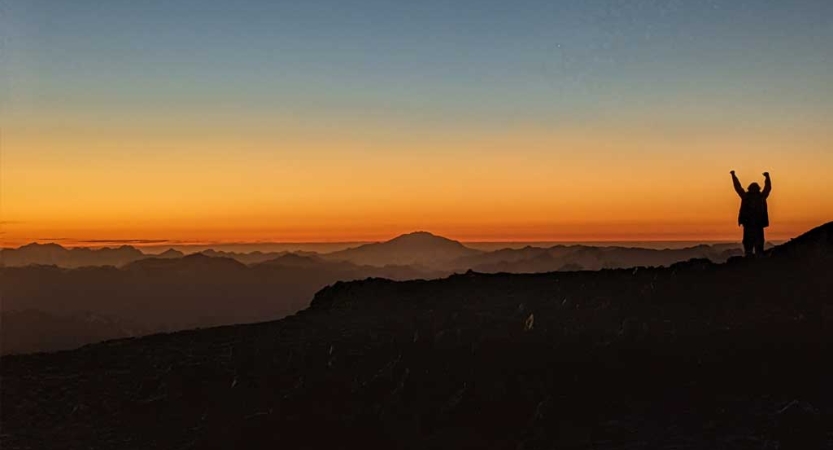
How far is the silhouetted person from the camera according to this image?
26547mm

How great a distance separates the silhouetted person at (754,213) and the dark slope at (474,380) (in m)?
4.18

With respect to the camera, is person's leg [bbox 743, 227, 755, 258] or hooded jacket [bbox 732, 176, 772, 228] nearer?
hooded jacket [bbox 732, 176, 772, 228]

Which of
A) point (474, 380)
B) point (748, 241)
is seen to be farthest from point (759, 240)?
point (474, 380)

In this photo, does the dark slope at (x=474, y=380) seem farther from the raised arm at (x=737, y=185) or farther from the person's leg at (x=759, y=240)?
the raised arm at (x=737, y=185)

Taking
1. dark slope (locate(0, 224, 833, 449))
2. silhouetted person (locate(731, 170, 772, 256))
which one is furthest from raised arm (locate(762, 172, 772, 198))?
dark slope (locate(0, 224, 833, 449))

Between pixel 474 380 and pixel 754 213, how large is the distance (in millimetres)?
15357

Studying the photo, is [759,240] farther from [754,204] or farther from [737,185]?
[737,185]

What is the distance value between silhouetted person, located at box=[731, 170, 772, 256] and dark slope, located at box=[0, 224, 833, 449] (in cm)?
418

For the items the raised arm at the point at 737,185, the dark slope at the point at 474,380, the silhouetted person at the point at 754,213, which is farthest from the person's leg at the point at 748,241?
the dark slope at the point at 474,380

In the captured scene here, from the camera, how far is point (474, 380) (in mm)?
15711

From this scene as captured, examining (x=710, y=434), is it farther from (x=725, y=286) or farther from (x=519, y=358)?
(x=725, y=286)

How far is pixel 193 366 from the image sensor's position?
17641mm

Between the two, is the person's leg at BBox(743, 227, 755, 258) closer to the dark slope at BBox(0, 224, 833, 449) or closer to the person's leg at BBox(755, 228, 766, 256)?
the person's leg at BBox(755, 228, 766, 256)

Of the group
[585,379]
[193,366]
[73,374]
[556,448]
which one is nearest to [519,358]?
[585,379]
